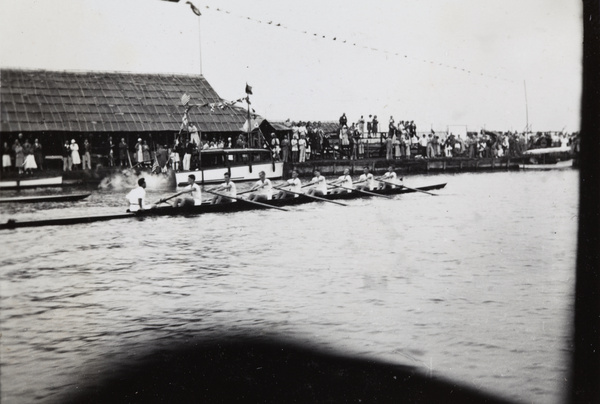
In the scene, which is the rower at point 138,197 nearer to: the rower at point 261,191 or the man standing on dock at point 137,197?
the man standing on dock at point 137,197

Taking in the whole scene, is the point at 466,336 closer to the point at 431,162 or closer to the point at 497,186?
the point at 431,162

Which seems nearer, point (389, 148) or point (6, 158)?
point (6, 158)

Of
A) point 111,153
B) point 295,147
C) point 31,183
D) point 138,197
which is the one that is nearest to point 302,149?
point 295,147

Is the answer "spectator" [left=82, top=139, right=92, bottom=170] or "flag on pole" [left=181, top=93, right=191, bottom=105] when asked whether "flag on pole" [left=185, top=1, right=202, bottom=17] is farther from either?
"spectator" [left=82, top=139, right=92, bottom=170]

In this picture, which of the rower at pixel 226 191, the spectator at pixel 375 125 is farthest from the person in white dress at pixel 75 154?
the spectator at pixel 375 125

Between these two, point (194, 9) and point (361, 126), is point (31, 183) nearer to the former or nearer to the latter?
point (194, 9)

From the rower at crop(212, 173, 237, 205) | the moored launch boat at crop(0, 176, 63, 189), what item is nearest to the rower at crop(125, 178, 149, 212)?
the rower at crop(212, 173, 237, 205)
